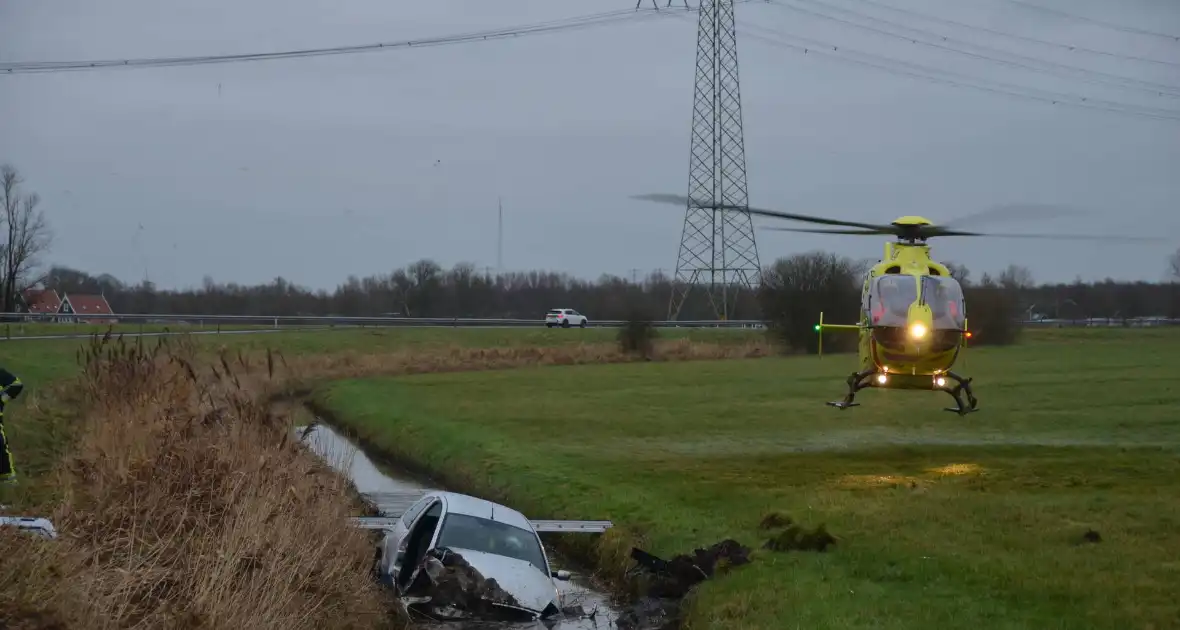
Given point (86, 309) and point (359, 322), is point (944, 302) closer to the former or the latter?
point (359, 322)

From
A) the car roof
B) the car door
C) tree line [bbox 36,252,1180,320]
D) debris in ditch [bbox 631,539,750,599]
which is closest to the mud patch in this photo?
debris in ditch [bbox 631,539,750,599]

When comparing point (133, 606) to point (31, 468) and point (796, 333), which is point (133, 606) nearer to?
point (31, 468)

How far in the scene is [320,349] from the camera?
59.7m

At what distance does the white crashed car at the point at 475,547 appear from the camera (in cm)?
1488

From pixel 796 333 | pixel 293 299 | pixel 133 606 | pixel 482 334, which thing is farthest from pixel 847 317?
pixel 133 606

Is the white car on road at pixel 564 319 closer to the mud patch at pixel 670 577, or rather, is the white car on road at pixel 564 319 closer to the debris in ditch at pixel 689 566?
the mud patch at pixel 670 577

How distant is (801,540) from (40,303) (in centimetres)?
5096

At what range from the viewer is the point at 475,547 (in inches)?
609

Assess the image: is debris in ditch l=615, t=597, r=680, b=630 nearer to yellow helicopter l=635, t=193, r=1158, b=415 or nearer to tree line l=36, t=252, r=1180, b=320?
yellow helicopter l=635, t=193, r=1158, b=415

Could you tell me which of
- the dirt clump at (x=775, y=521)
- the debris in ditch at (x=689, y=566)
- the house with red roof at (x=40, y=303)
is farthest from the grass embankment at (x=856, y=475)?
the house with red roof at (x=40, y=303)

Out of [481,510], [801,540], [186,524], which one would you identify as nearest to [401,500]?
[481,510]

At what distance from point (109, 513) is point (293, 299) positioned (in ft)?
240

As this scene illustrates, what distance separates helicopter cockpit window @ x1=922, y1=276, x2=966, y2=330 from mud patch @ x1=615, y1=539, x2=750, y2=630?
22.5ft

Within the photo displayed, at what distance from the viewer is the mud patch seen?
53.0 feet
